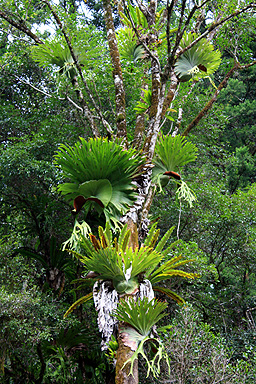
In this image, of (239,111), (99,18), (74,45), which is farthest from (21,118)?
(99,18)

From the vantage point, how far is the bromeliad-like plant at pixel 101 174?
358 cm

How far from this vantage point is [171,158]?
13.5ft

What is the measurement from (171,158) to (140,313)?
1.69 meters

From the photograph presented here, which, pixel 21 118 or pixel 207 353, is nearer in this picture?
pixel 207 353

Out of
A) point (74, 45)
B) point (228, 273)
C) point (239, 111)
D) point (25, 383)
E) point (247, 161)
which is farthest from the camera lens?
point (239, 111)

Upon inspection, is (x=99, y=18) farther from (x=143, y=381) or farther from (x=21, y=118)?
(x=143, y=381)

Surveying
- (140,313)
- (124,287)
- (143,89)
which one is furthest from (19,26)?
(140,313)

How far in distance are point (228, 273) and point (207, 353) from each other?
387 centimetres

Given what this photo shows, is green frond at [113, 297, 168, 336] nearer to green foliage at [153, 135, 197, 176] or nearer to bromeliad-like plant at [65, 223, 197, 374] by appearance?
bromeliad-like plant at [65, 223, 197, 374]

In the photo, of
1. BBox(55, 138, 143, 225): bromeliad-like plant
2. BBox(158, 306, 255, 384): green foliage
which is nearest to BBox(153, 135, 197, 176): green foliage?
BBox(55, 138, 143, 225): bromeliad-like plant

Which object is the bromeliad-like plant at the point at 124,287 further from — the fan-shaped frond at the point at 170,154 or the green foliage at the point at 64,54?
the green foliage at the point at 64,54

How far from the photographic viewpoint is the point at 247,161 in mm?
12102

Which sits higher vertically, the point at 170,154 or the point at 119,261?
the point at 170,154

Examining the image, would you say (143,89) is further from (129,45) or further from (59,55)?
(59,55)
